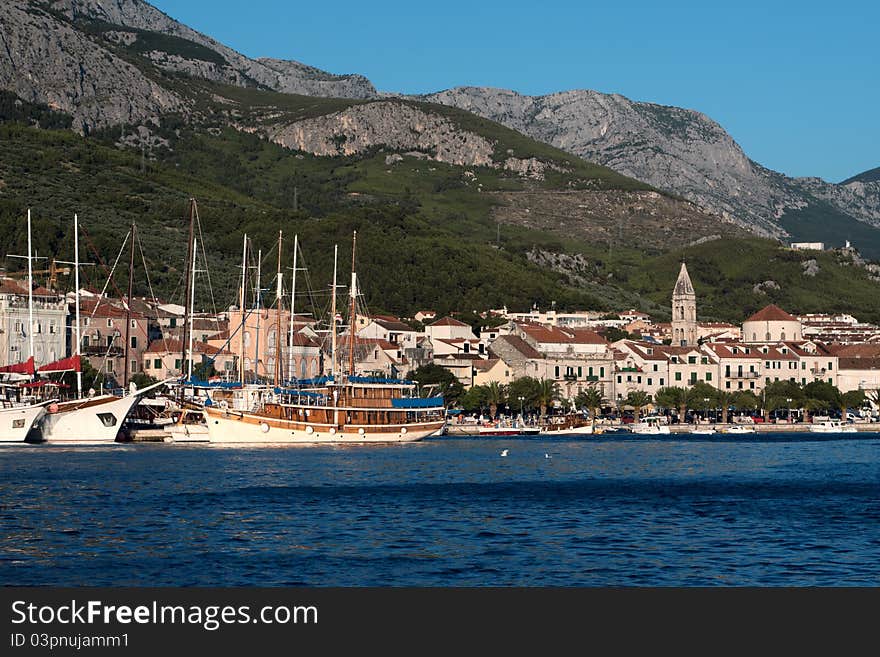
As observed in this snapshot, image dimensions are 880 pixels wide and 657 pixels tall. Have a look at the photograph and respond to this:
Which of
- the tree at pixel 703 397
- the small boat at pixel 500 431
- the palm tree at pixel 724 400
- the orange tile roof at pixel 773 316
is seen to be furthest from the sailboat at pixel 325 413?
the orange tile roof at pixel 773 316

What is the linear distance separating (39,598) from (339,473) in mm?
39937

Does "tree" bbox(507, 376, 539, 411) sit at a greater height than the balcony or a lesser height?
lesser

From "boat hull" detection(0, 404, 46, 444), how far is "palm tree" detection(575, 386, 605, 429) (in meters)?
55.7

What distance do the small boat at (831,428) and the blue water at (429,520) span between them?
50.2 m

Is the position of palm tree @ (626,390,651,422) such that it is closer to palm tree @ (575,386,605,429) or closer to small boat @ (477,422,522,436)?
palm tree @ (575,386,605,429)

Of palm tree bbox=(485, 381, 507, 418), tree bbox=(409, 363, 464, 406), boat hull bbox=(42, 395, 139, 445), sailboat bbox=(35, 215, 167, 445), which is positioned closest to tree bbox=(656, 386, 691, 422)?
palm tree bbox=(485, 381, 507, 418)

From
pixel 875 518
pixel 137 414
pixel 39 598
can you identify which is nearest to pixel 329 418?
pixel 137 414

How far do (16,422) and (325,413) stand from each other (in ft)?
64.6

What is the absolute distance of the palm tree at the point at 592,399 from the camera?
431ft

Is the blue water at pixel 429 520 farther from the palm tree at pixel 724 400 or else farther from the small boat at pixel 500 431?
the palm tree at pixel 724 400

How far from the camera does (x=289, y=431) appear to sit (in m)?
92.2

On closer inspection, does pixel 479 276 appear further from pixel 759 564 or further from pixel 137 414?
pixel 759 564

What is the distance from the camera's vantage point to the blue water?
116 ft

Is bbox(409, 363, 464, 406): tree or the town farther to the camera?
bbox(409, 363, 464, 406): tree
